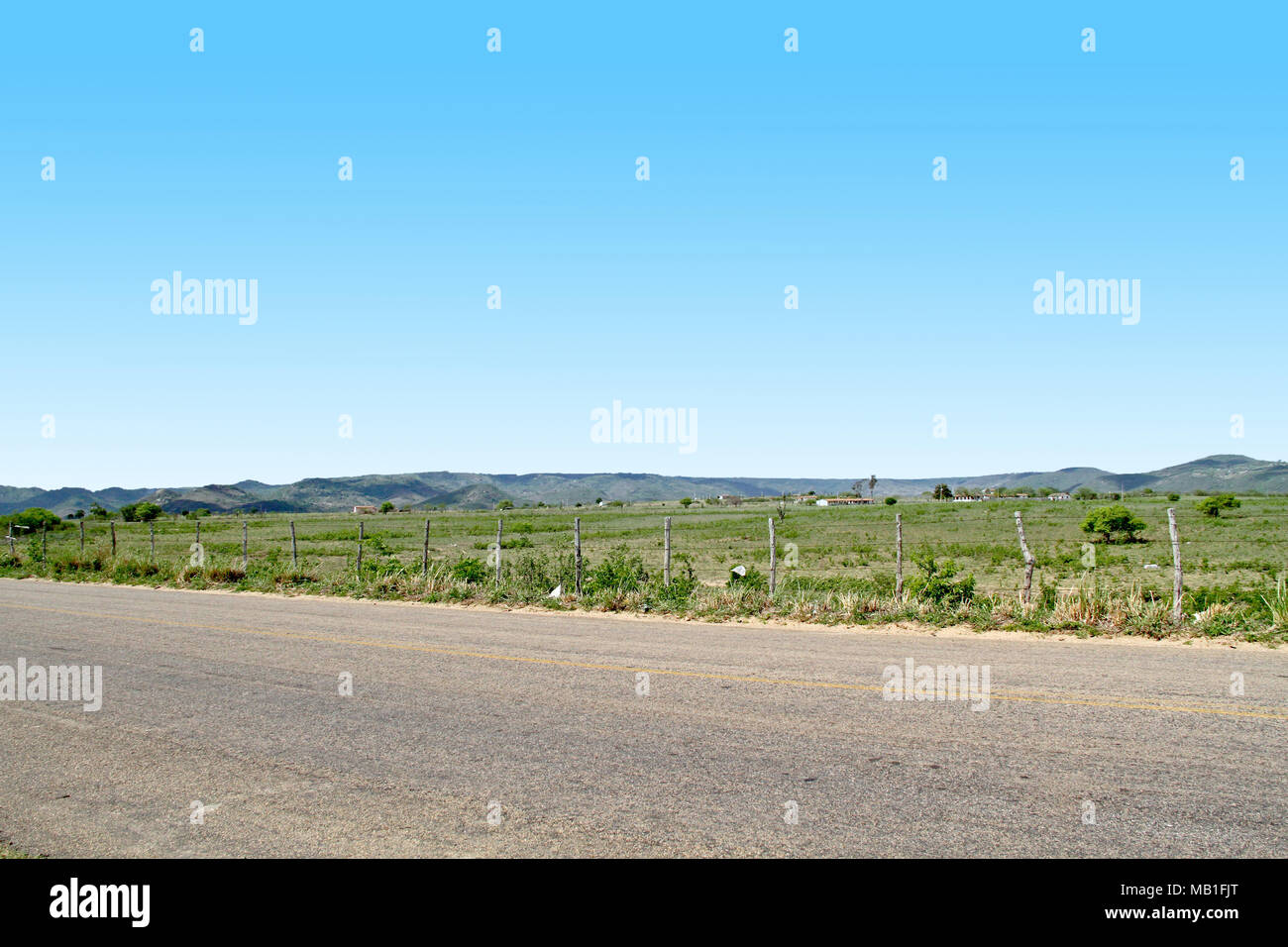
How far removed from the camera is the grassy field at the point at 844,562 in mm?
17841

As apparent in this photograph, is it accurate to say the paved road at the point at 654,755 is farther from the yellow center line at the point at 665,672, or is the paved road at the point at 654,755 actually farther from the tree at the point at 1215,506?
the tree at the point at 1215,506

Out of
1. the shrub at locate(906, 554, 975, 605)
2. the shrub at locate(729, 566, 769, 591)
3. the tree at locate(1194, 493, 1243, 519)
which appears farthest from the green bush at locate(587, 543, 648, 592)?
the tree at locate(1194, 493, 1243, 519)

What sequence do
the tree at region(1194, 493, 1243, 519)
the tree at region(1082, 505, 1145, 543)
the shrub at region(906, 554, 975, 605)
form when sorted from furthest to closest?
1. the tree at region(1194, 493, 1243, 519)
2. the tree at region(1082, 505, 1145, 543)
3. the shrub at region(906, 554, 975, 605)

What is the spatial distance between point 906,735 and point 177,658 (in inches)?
421

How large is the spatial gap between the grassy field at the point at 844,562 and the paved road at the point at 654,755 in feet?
17.3

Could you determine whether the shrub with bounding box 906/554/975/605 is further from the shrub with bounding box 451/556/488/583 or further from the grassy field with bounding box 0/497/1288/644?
the shrub with bounding box 451/556/488/583

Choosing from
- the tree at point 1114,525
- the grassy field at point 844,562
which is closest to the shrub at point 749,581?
the grassy field at point 844,562

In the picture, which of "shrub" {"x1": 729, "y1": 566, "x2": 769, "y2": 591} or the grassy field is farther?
"shrub" {"x1": 729, "y1": 566, "x2": 769, "y2": 591}

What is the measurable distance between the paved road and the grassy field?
5281 millimetres

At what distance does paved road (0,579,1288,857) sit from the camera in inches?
222

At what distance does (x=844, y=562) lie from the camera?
38.8m
